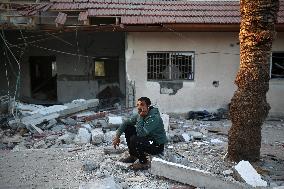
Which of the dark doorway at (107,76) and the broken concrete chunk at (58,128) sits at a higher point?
the dark doorway at (107,76)

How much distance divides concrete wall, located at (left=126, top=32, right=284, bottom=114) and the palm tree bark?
5.88m

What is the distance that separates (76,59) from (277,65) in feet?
27.2

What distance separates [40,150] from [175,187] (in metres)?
3.77

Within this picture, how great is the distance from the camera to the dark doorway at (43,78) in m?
16.4

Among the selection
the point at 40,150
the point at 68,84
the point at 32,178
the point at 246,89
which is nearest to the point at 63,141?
the point at 40,150

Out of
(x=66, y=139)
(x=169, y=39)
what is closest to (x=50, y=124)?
(x=66, y=139)

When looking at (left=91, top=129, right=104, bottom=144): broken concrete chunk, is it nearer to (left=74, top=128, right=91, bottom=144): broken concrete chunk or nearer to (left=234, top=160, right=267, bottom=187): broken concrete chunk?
(left=74, top=128, right=91, bottom=144): broken concrete chunk

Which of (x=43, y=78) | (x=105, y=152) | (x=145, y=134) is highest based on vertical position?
(x=43, y=78)

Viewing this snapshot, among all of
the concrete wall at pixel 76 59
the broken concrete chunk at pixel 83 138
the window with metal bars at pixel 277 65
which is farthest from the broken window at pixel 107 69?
the broken concrete chunk at pixel 83 138

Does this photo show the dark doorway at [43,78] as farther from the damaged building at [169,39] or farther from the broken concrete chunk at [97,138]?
the broken concrete chunk at [97,138]

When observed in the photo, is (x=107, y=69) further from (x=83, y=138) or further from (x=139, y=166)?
(x=139, y=166)

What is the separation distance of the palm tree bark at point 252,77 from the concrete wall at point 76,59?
958 centimetres

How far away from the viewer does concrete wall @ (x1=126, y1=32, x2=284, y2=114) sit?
12.5 meters

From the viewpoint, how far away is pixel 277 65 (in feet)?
42.5
